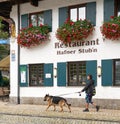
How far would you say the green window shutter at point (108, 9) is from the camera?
72.9ft

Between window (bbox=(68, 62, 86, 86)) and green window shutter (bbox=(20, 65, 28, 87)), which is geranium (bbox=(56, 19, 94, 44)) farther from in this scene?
green window shutter (bbox=(20, 65, 28, 87))

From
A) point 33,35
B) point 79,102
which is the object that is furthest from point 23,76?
point 79,102

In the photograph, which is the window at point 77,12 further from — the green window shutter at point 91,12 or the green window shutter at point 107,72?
the green window shutter at point 107,72

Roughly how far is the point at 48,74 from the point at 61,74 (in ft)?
3.10

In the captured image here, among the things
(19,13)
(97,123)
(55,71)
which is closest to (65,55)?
(55,71)

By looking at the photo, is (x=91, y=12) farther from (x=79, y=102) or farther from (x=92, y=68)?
(x=79, y=102)

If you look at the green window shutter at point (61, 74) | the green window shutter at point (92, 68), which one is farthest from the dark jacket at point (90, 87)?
the green window shutter at point (61, 74)

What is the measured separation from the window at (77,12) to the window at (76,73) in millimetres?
2415

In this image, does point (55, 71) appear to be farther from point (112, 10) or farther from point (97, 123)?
point (97, 123)

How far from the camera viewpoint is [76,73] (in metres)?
23.8

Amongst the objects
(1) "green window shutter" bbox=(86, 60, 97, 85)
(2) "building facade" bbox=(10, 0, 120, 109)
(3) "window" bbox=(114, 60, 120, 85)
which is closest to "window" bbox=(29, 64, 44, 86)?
(2) "building facade" bbox=(10, 0, 120, 109)

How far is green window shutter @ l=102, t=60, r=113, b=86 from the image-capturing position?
22.1 m

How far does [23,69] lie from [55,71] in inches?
102

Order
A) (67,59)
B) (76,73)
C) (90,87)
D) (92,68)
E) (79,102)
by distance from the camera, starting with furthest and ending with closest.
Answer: (67,59) < (76,73) < (79,102) < (92,68) < (90,87)
